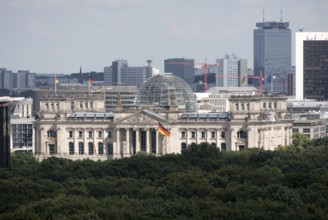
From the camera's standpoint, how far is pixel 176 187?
154250mm

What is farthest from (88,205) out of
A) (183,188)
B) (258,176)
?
(258,176)

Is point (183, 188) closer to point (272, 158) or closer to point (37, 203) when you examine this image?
point (37, 203)

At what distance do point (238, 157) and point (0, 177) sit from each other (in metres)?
29.5

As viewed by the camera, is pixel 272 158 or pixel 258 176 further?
pixel 272 158

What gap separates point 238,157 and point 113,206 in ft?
162

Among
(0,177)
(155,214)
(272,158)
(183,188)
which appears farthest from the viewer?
(272,158)

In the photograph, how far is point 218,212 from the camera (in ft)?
446

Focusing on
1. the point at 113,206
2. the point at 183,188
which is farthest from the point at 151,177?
the point at 113,206

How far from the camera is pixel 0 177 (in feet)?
542

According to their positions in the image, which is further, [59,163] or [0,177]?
[59,163]

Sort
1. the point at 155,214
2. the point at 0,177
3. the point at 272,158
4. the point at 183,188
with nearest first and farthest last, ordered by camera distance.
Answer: the point at 155,214
the point at 183,188
the point at 0,177
the point at 272,158

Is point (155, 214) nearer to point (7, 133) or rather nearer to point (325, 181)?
point (325, 181)

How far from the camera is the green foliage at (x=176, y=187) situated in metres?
136

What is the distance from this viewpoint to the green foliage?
13625 cm
